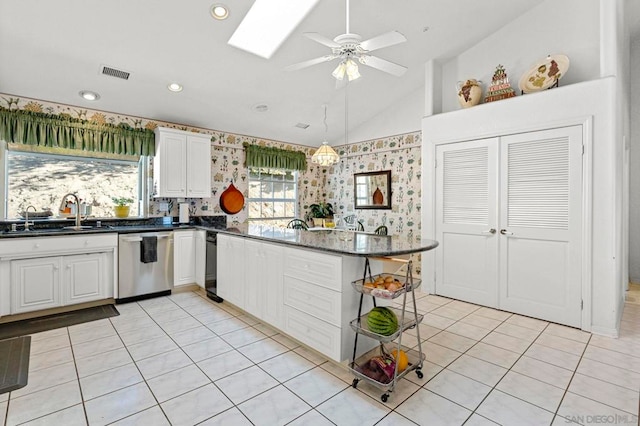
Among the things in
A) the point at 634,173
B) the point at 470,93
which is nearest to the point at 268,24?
the point at 470,93

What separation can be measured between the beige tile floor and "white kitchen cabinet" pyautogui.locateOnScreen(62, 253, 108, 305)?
531mm

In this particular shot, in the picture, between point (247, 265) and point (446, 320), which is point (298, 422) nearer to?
point (247, 265)

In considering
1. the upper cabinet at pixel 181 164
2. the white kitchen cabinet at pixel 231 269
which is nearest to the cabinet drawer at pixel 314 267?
the white kitchen cabinet at pixel 231 269

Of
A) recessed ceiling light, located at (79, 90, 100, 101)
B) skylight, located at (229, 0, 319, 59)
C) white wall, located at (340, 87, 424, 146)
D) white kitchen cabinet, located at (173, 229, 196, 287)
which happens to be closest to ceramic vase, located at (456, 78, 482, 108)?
white wall, located at (340, 87, 424, 146)

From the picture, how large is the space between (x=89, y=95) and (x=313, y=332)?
382 centimetres

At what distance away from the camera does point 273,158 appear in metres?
5.86

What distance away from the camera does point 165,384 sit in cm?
212

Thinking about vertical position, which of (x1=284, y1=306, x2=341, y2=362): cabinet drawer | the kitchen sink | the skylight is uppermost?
the skylight

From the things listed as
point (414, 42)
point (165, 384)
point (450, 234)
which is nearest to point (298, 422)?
point (165, 384)

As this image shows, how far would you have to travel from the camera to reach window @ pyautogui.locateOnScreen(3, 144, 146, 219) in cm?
373

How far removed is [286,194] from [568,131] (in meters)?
4.45

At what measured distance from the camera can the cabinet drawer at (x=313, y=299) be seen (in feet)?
7.36

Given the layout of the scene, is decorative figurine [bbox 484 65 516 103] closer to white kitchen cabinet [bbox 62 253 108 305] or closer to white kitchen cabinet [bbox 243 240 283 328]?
white kitchen cabinet [bbox 243 240 283 328]

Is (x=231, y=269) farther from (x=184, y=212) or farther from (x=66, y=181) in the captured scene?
(x=66, y=181)
